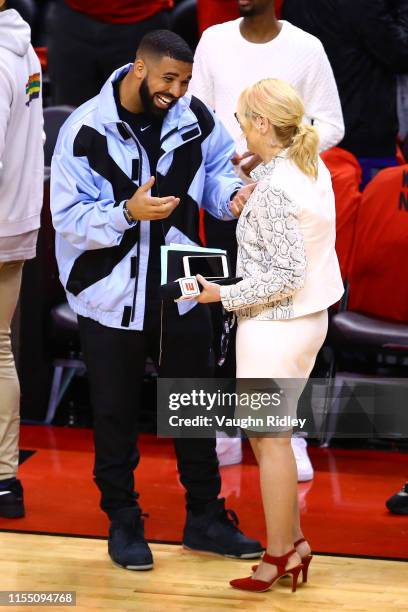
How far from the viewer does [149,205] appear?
3.92m

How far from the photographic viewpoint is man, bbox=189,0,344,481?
504 centimetres

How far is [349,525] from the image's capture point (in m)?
4.70

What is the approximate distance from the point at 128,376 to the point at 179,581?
2.23 feet

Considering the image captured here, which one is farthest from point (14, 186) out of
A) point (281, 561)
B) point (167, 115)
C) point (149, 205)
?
point (281, 561)

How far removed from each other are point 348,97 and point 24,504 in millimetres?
2704

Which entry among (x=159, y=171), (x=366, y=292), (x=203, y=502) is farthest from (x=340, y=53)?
(x=203, y=502)

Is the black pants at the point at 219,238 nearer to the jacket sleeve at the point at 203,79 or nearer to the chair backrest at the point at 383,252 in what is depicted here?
the jacket sleeve at the point at 203,79

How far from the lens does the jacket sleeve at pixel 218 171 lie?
170 inches

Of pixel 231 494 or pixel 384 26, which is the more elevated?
pixel 384 26

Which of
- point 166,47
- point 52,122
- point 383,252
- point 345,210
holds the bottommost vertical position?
point 383,252

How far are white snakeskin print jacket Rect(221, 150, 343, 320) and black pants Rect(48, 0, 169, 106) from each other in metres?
2.63

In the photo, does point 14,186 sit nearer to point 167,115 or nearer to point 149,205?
point 167,115

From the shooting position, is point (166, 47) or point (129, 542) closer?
point (166, 47)

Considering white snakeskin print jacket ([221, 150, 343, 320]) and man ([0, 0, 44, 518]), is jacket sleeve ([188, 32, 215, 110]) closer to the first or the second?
man ([0, 0, 44, 518])
